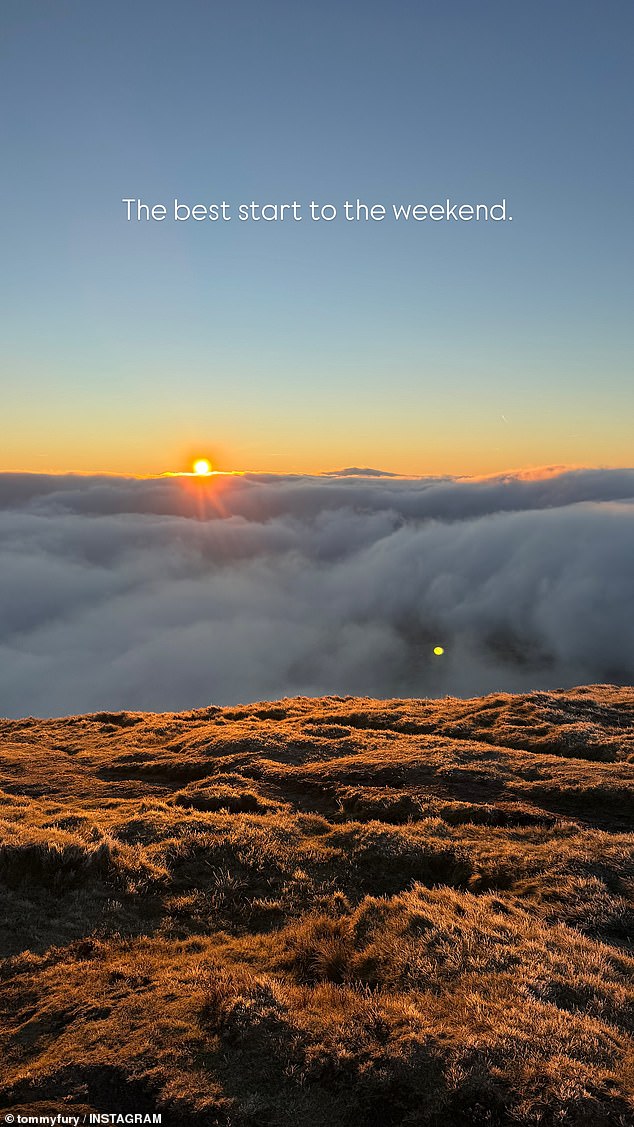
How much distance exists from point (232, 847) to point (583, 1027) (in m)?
8.85

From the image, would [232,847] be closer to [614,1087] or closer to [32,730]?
[614,1087]

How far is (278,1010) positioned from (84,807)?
12.9 metres

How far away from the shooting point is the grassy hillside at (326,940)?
7066 millimetres

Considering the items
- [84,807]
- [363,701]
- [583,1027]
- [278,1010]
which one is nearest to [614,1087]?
[583,1027]

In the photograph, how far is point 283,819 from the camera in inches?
667

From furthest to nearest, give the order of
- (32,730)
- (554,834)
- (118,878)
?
(32,730) → (554,834) → (118,878)

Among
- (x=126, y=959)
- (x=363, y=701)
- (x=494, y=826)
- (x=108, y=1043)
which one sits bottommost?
(x=363, y=701)

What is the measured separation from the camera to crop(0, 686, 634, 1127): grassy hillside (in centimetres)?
707

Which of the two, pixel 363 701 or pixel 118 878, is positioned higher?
pixel 118 878

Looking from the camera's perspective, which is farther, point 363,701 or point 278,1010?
point 363,701

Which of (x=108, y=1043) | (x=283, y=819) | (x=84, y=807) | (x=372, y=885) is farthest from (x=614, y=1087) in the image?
(x=84, y=807)

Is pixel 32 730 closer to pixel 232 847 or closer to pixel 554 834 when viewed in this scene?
pixel 232 847

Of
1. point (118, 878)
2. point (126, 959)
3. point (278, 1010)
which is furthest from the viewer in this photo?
A: point (118, 878)

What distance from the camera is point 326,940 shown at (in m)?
10.7
